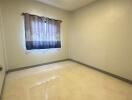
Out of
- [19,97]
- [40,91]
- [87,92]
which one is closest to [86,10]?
[87,92]

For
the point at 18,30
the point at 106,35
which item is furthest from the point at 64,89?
the point at 18,30

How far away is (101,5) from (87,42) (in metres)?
1.35

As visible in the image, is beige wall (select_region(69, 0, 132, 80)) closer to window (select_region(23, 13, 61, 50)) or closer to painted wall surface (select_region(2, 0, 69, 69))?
window (select_region(23, 13, 61, 50))

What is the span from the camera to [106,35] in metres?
2.71

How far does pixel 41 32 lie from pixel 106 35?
234cm

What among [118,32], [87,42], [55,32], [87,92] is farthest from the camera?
[55,32]

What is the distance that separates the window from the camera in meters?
2.99

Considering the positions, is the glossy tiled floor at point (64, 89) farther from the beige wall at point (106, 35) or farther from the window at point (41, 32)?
the window at point (41, 32)

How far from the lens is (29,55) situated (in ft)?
10.4

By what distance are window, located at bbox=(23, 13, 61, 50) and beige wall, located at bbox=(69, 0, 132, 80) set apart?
97 centimetres

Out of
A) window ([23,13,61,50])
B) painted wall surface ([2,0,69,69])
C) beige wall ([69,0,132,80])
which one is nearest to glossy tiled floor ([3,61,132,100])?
beige wall ([69,0,132,80])

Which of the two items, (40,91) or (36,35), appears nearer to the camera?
(40,91)

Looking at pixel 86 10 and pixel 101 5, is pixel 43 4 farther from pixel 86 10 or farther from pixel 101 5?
pixel 101 5

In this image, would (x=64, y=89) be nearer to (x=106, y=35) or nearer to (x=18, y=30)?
A: (x=106, y=35)
